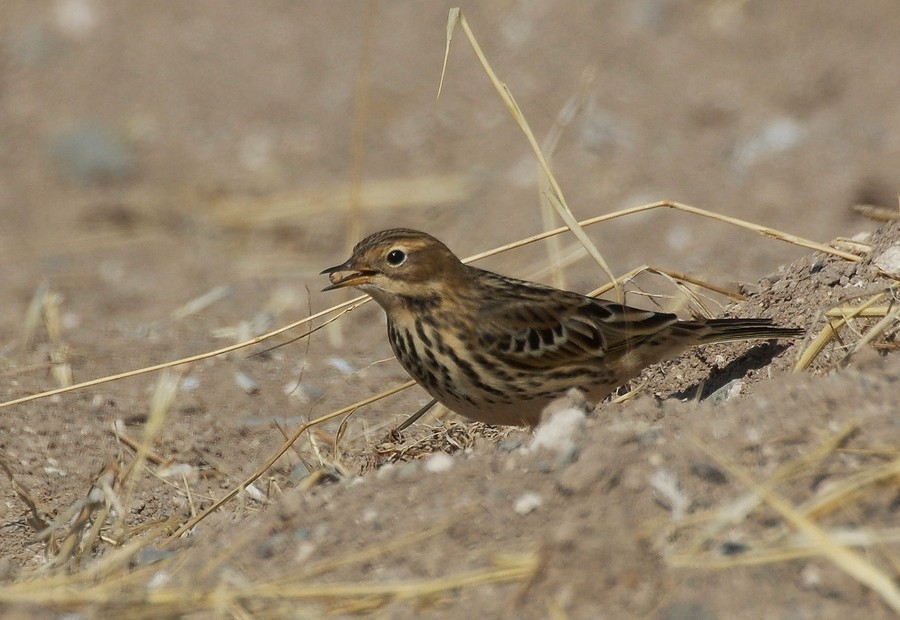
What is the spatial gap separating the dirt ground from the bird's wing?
36 centimetres

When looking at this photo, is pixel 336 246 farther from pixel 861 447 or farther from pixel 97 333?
pixel 861 447

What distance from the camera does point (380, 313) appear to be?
8453 mm

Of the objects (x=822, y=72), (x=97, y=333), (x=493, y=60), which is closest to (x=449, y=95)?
(x=493, y=60)

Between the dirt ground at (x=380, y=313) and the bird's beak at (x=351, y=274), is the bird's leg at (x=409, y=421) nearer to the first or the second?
the dirt ground at (x=380, y=313)

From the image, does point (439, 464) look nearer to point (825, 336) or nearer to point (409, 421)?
point (409, 421)

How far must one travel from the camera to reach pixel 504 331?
5.48 m

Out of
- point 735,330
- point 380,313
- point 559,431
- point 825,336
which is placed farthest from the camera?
point 380,313

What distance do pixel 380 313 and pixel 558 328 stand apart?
2.99 m

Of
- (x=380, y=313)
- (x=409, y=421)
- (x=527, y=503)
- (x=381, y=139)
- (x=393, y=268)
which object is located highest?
(x=381, y=139)

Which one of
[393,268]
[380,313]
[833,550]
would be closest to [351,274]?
[393,268]

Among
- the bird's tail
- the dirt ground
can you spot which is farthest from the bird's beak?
the bird's tail

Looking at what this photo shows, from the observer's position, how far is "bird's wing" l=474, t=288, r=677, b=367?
545 centimetres

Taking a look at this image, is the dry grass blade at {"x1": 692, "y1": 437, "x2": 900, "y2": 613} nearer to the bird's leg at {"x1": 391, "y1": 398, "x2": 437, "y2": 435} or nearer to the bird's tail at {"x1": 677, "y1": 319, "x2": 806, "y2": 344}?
the bird's tail at {"x1": 677, "y1": 319, "x2": 806, "y2": 344}

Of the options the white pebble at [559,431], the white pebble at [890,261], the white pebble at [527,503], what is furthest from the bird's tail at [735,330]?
the white pebble at [527,503]
